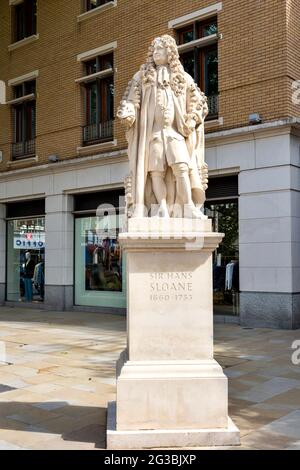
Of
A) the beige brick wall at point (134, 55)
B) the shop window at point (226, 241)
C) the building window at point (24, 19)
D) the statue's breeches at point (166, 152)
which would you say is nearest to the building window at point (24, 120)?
the beige brick wall at point (134, 55)

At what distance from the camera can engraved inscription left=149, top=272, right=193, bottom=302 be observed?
5.16m

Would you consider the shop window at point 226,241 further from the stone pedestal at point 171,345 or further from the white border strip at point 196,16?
the stone pedestal at point 171,345

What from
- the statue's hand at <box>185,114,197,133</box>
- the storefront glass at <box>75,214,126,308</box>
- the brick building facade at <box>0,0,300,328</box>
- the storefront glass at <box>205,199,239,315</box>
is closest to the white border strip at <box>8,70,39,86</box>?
the brick building facade at <box>0,0,300,328</box>

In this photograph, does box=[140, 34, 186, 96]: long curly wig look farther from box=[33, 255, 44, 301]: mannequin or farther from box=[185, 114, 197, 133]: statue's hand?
box=[33, 255, 44, 301]: mannequin

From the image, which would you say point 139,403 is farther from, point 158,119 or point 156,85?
point 156,85

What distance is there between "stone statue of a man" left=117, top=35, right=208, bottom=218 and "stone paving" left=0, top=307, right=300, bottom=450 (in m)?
2.27

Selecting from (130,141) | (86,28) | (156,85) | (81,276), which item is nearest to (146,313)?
(130,141)

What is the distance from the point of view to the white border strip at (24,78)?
61.5 ft

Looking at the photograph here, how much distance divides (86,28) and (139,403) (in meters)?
14.9

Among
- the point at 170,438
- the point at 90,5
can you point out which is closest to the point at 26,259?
the point at 90,5

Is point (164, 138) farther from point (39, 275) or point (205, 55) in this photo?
point (39, 275)

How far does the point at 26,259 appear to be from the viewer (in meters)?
19.6

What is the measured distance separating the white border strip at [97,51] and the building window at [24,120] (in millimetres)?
2631

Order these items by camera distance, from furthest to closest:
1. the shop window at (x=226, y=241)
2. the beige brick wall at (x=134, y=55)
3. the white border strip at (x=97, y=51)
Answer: the white border strip at (x=97, y=51) < the shop window at (x=226, y=241) < the beige brick wall at (x=134, y=55)
